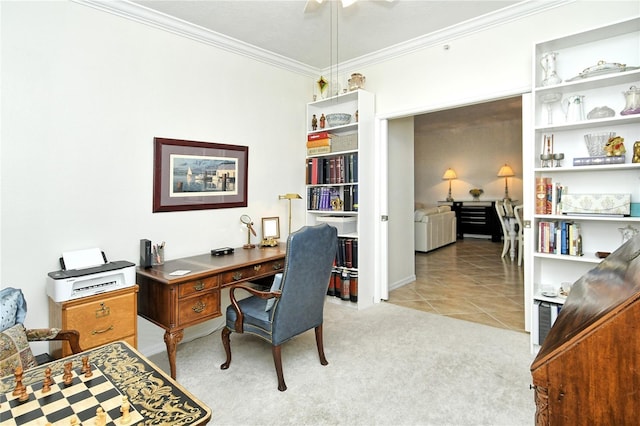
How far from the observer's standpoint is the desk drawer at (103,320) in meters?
2.08

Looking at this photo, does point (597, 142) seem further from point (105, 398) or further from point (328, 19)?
point (105, 398)

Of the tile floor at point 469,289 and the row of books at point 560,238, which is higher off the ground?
the row of books at point 560,238

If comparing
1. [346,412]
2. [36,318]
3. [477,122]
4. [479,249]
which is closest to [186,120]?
[36,318]

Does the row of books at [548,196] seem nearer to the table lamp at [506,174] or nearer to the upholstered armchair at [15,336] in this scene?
the upholstered armchair at [15,336]

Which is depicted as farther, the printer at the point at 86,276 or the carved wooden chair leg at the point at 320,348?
the carved wooden chair leg at the point at 320,348

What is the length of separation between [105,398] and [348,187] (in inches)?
122

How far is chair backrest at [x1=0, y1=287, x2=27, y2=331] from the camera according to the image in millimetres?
1526

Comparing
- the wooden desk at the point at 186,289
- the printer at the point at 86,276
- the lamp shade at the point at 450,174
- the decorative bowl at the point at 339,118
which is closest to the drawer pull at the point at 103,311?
the printer at the point at 86,276

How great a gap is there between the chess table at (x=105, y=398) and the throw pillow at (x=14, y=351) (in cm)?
20

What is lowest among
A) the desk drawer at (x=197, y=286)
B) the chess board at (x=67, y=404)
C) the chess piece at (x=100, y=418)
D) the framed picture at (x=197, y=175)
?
the chess board at (x=67, y=404)

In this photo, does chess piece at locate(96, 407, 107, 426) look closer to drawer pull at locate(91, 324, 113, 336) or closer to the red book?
drawer pull at locate(91, 324, 113, 336)

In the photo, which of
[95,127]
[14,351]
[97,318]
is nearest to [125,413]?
[14,351]

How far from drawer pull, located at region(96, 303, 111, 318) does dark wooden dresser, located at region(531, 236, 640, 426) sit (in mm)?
2339

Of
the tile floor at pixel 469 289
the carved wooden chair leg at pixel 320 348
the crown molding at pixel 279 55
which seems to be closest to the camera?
the carved wooden chair leg at pixel 320 348
